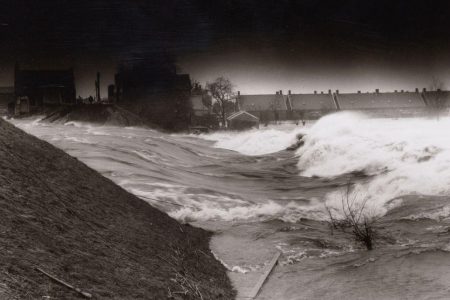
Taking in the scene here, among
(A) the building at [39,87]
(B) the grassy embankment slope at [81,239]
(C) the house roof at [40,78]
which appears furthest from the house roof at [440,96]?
(B) the grassy embankment slope at [81,239]

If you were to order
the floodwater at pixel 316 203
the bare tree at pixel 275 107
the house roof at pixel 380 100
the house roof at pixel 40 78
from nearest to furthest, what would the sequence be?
1. the floodwater at pixel 316 203
2. the house roof at pixel 40 78
3. the bare tree at pixel 275 107
4. the house roof at pixel 380 100

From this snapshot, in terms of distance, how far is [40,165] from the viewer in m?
7.70

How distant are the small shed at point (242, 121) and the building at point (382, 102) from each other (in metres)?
26.8

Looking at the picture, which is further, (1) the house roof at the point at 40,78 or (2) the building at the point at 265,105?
(2) the building at the point at 265,105

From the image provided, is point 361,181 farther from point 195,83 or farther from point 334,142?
point 195,83

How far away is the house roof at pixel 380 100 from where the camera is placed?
8300cm

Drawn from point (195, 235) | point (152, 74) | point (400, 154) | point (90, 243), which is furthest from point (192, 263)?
point (152, 74)

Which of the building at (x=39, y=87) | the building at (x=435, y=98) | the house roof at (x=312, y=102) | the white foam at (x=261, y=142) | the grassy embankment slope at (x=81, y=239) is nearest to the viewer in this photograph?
the grassy embankment slope at (x=81, y=239)

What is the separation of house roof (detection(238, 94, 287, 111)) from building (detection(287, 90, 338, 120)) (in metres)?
1.60

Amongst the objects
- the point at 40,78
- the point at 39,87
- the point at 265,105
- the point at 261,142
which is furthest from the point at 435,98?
the point at 39,87

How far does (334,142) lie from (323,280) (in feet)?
73.9

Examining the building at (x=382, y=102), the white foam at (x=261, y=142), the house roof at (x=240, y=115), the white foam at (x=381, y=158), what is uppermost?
the building at (x=382, y=102)

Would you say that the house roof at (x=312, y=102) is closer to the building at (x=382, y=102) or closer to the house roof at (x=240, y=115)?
the building at (x=382, y=102)

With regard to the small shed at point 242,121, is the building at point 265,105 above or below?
above
